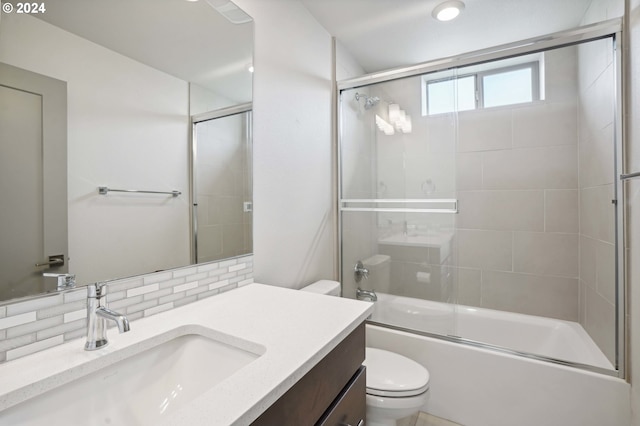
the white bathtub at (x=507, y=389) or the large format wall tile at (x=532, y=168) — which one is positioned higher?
the large format wall tile at (x=532, y=168)

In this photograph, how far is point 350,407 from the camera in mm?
854

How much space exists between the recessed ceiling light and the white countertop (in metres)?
1.81

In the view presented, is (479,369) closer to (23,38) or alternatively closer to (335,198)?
(335,198)

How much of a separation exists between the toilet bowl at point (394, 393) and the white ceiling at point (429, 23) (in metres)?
2.03

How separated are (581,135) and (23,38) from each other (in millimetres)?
2775

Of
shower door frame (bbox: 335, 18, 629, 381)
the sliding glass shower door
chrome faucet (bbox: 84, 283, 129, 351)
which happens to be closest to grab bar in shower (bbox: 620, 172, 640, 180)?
shower door frame (bbox: 335, 18, 629, 381)

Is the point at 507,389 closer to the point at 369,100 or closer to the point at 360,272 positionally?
the point at 360,272

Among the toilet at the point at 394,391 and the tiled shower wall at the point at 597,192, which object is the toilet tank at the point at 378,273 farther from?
the tiled shower wall at the point at 597,192

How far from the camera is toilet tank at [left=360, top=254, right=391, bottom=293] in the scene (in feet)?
6.91

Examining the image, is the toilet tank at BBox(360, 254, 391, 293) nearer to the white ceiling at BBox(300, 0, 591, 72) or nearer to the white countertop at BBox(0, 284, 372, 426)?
the white countertop at BBox(0, 284, 372, 426)

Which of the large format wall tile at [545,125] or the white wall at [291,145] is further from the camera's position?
the large format wall tile at [545,125]

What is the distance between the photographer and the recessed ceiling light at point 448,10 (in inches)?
68.1

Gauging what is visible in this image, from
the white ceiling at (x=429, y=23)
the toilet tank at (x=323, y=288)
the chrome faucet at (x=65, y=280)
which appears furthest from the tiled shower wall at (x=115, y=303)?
the white ceiling at (x=429, y=23)

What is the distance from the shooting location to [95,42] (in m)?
0.83
